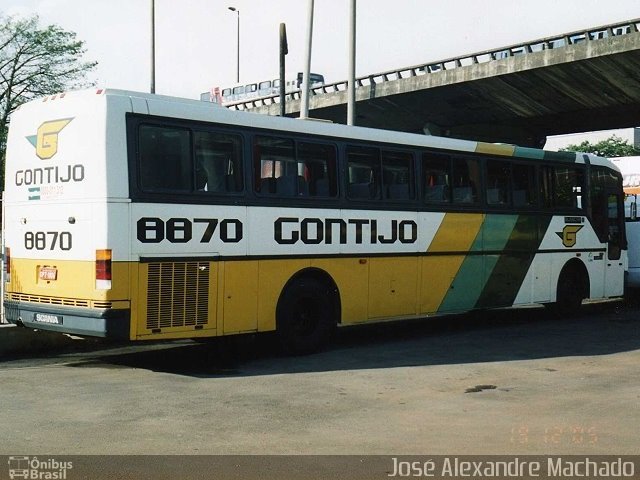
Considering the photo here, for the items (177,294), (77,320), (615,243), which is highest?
(615,243)

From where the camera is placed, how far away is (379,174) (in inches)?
505

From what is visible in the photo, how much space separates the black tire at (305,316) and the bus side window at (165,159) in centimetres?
209

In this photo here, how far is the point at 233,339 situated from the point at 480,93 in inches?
1217

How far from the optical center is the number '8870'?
10188 millimetres

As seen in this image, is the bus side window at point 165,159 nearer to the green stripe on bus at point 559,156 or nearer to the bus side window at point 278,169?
the bus side window at point 278,169

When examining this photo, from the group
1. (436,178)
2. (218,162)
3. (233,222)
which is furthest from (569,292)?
(218,162)

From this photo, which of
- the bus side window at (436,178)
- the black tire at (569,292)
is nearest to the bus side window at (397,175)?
the bus side window at (436,178)

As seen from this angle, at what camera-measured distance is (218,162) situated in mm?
10805

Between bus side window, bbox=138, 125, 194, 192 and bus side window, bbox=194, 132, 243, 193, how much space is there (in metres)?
0.15

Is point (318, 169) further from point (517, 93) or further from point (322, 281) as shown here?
point (517, 93)

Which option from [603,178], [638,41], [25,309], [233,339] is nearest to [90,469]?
[25,309]

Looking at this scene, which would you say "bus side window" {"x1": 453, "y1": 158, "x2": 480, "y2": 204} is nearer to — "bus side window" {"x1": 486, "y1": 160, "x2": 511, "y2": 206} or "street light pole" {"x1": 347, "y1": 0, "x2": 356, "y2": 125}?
"bus side window" {"x1": 486, "y1": 160, "x2": 511, "y2": 206}

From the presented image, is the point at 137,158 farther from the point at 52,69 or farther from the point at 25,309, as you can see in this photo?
the point at 52,69

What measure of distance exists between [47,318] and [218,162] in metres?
2.64
